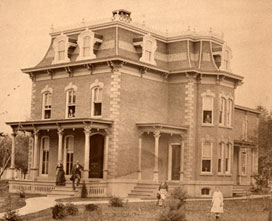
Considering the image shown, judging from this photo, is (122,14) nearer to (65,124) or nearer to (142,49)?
(142,49)

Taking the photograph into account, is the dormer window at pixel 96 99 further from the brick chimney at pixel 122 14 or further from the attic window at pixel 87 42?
the brick chimney at pixel 122 14

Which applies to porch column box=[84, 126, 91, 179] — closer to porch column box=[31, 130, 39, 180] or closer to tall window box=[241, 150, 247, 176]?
porch column box=[31, 130, 39, 180]

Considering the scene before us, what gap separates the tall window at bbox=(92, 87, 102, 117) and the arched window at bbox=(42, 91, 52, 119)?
3679mm

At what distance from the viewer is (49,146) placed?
32.9 m

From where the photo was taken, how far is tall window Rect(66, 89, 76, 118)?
1256 inches

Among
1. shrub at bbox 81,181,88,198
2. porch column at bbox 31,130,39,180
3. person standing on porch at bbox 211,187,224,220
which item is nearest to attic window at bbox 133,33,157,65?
porch column at bbox 31,130,39,180

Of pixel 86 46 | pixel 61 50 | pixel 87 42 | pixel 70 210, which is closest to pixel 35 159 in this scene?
pixel 61 50

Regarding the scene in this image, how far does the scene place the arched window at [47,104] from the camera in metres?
33.4

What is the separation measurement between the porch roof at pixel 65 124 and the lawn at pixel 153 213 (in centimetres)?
562

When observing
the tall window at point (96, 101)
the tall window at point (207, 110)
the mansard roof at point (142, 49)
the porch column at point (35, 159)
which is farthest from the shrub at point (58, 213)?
the tall window at point (207, 110)

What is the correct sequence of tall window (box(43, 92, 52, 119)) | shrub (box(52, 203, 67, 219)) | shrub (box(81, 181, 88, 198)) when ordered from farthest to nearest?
tall window (box(43, 92, 52, 119)) < shrub (box(81, 181, 88, 198)) < shrub (box(52, 203, 67, 219))

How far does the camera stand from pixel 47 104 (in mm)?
33500

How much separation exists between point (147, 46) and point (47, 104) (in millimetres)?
6814

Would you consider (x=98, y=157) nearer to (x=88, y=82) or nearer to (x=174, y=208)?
(x=88, y=82)
